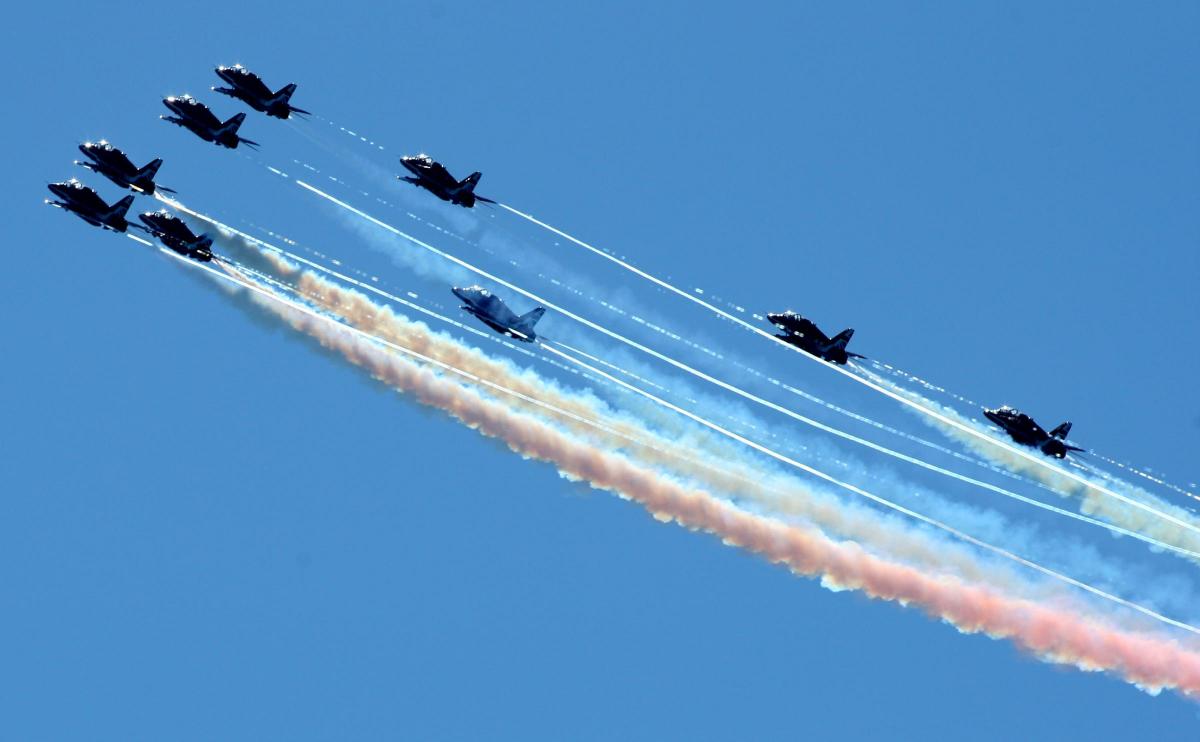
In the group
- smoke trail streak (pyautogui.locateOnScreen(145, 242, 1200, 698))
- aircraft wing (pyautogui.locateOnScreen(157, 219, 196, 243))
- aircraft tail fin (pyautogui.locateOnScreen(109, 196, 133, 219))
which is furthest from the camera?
aircraft tail fin (pyautogui.locateOnScreen(109, 196, 133, 219))

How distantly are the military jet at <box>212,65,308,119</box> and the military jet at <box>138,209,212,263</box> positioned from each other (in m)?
6.20

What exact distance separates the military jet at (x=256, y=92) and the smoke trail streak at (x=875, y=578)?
749cm

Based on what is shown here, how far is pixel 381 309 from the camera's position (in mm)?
67625

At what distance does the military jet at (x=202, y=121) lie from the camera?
222 feet

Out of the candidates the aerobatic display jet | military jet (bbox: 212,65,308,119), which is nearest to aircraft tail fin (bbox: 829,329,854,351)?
the aerobatic display jet

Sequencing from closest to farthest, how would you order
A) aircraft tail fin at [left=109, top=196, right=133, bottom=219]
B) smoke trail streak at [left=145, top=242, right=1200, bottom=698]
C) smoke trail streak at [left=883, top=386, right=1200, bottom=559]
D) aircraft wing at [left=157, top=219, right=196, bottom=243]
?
1. smoke trail streak at [left=145, top=242, right=1200, bottom=698]
2. aircraft wing at [left=157, top=219, right=196, bottom=243]
3. aircraft tail fin at [left=109, top=196, right=133, bottom=219]
4. smoke trail streak at [left=883, top=386, right=1200, bottom=559]

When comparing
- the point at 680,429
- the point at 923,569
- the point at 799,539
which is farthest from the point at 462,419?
the point at 923,569

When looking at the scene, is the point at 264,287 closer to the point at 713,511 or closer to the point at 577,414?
the point at 577,414

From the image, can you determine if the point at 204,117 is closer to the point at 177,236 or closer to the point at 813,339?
the point at 177,236

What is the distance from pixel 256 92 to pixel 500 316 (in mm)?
14534

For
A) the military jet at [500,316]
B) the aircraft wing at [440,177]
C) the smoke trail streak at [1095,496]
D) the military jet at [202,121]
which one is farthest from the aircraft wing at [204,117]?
the smoke trail streak at [1095,496]

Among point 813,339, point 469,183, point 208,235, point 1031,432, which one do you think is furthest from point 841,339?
point 208,235

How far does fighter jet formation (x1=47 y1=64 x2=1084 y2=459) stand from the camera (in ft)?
213

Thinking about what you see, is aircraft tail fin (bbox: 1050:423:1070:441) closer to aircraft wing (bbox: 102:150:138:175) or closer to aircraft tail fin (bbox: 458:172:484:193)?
aircraft tail fin (bbox: 458:172:484:193)
